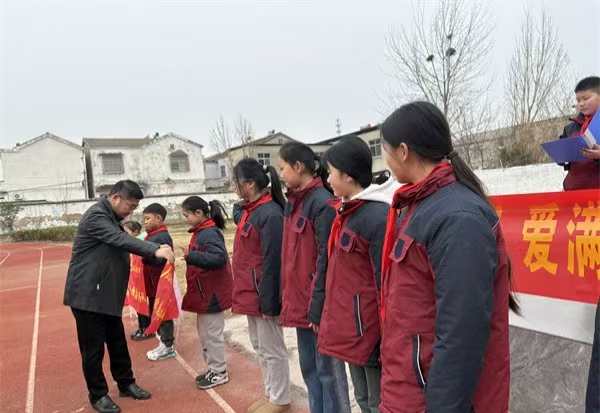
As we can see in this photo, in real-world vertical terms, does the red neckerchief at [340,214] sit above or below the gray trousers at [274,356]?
above

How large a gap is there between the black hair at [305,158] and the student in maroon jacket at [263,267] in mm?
457

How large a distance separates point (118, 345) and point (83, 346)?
1.07 ft

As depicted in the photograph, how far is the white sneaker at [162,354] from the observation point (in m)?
4.81

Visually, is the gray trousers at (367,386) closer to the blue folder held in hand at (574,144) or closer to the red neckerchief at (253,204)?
the red neckerchief at (253,204)

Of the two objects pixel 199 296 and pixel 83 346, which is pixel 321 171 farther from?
pixel 83 346

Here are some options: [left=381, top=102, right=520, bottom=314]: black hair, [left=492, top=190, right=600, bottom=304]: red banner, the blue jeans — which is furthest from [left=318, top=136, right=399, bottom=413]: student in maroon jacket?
[left=492, top=190, right=600, bottom=304]: red banner

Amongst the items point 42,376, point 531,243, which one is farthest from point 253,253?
point 42,376

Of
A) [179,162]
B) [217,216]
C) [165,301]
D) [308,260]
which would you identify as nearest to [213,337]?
[165,301]

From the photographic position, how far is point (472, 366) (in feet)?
4.30

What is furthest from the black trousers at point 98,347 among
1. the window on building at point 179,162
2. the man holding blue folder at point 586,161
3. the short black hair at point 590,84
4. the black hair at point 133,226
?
the window on building at point 179,162

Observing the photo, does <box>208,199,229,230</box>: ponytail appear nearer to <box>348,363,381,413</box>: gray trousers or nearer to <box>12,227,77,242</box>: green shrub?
<box>348,363,381,413</box>: gray trousers

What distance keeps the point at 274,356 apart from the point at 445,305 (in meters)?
2.19

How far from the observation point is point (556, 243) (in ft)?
8.98

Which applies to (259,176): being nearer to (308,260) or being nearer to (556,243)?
(308,260)
